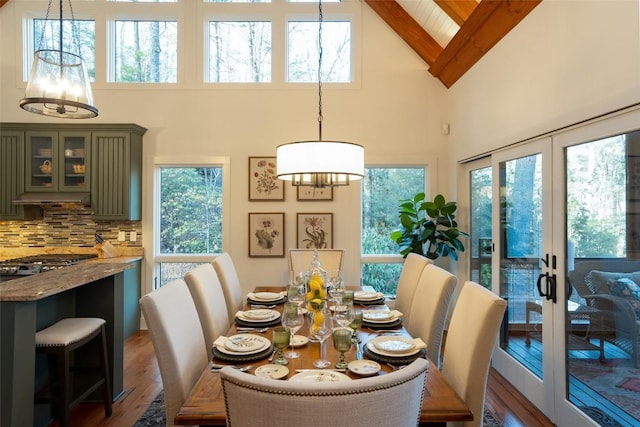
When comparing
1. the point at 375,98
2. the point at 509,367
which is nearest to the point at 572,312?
the point at 509,367

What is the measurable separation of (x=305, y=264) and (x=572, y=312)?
2249 mm

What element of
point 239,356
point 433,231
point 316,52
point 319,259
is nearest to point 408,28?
point 316,52

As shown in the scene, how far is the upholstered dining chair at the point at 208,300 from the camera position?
82.3 inches

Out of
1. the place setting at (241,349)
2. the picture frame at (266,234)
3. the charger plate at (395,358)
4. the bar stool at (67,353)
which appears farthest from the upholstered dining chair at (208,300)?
the picture frame at (266,234)

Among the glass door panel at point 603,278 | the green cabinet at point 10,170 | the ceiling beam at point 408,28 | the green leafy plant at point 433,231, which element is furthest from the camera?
→ the ceiling beam at point 408,28

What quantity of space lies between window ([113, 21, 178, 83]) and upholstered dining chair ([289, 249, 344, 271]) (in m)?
2.67

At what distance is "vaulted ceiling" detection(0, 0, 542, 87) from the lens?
9.27 ft

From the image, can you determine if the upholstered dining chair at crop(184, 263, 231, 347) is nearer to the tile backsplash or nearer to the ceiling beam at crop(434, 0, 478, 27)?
the tile backsplash

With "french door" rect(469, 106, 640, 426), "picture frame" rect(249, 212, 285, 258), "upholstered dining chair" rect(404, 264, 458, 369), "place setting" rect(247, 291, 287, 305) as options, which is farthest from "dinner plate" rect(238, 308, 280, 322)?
"picture frame" rect(249, 212, 285, 258)

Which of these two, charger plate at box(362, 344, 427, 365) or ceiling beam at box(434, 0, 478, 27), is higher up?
ceiling beam at box(434, 0, 478, 27)

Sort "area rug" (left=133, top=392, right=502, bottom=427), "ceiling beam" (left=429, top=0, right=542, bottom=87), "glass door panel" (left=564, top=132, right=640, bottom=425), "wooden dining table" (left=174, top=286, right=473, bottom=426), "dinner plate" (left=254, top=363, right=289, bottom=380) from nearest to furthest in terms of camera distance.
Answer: "wooden dining table" (left=174, top=286, right=473, bottom=426) → "dinner plate" (left=254, top=363, right=289, bottom=380) → "glass door panel" (left=564, top=132, right=640, bottom=425) → "area rug" (left=133, top=392, right=502, bottom=427) → "ceiling beam" (left=429, top=0, right=542, bottom=87)

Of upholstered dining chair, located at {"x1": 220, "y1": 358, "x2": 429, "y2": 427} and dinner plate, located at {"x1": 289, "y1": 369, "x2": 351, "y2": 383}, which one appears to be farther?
dinner plate, located at {"x1": 289, "y1": 369, "x2": 351, "y2": 383}

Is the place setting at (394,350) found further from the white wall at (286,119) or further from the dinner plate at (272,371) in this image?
the white wall at (286,119)

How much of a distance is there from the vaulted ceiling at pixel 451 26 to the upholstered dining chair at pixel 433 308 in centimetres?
209
